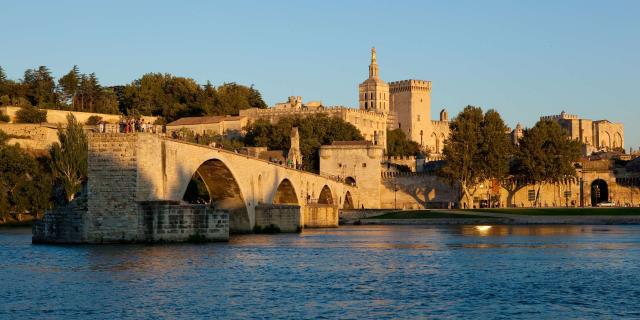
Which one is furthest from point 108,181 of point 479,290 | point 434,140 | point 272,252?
point 434,140

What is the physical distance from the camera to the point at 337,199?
4272 inches

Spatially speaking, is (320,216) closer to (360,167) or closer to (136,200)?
(360,167)

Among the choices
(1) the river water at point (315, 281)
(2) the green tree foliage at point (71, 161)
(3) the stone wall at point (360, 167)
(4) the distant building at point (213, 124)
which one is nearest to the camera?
(1) the river water at point (315, 281)

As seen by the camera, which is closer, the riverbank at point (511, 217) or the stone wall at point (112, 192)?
the stone wall at point (112, 192)

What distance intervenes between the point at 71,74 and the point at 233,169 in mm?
95293

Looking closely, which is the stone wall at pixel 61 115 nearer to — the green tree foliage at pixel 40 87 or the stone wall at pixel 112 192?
the green tree foliage at pixel 40 87

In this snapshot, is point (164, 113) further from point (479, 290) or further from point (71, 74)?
point (479, 290)

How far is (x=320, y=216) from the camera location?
289 feet

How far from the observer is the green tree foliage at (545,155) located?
384ft

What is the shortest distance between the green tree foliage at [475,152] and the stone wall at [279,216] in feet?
143

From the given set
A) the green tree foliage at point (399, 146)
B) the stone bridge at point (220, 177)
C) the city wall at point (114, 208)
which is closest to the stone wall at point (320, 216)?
the stone bridge at point (220, 177)

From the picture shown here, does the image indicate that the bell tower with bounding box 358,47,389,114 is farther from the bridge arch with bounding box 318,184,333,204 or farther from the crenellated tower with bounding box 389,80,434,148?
the bridge arch with bounding box 318,184,333,204

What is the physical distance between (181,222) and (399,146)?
113183 millimetres

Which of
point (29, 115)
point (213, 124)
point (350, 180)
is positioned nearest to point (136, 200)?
point (350, 180)
